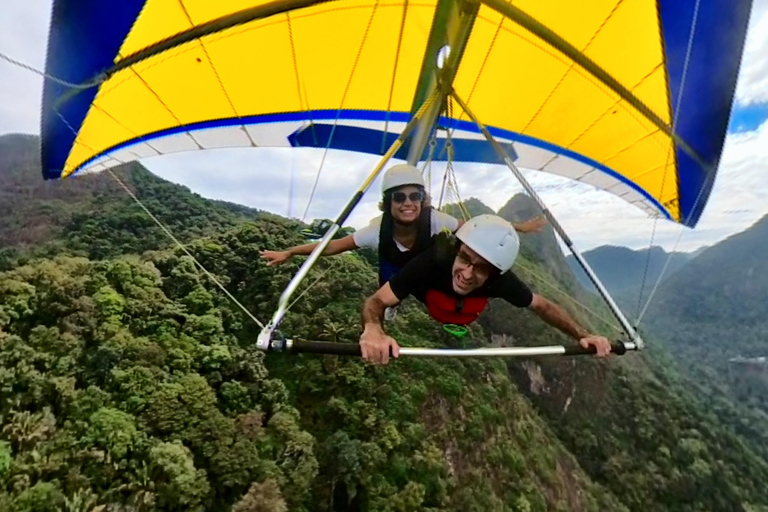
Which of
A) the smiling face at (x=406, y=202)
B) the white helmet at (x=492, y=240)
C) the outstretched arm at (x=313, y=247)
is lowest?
the outstretched arm at (x=313, y=247)

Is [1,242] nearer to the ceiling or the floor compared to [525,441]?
nearer to the ceiling

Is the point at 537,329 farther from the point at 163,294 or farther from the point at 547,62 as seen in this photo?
the point at 547,62

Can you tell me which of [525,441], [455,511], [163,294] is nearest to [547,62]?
[455,511]

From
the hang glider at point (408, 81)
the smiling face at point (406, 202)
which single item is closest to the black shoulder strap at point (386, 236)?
the smiling face at point (406, 202)

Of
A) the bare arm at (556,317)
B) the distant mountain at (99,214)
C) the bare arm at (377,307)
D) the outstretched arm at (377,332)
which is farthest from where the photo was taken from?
the distant mountain at (99,214)

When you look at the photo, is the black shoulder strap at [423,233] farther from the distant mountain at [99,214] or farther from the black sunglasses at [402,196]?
the distant mountain at [99,214]

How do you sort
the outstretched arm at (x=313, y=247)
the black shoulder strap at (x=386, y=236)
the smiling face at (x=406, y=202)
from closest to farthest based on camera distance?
1. the smiling face at (x=406, y=202)
2. the black shoulder strap at (x=386, y=236)
3. the outstretched arm at (x=313, y=247)
